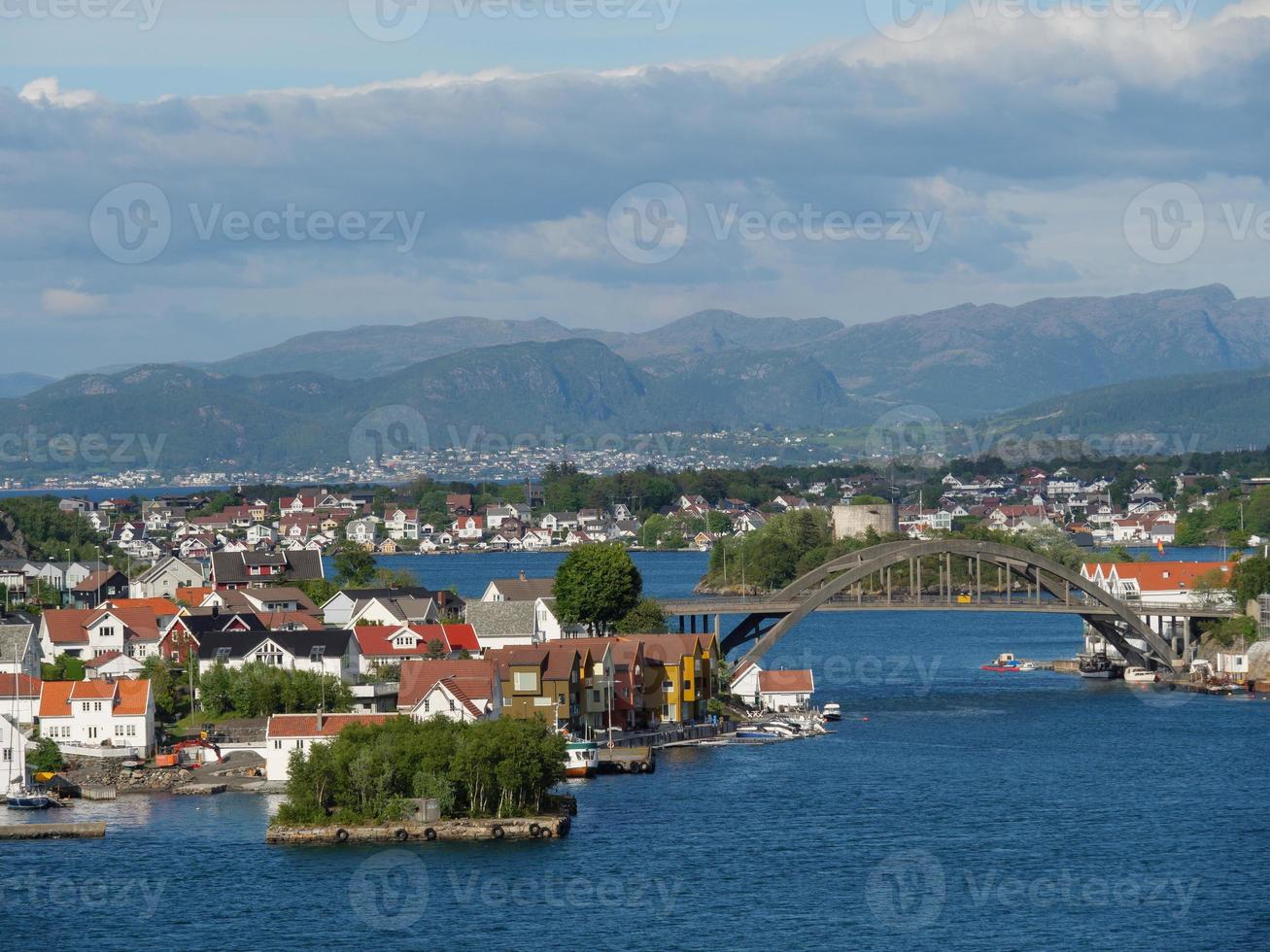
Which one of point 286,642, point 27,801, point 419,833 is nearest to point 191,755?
point 27,801

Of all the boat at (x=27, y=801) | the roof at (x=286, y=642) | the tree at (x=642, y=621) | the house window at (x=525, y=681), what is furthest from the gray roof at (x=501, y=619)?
the boat at (x=27, y=801)

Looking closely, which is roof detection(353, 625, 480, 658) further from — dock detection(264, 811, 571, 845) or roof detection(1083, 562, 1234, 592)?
→ roof detection(1083, 562, 1234, 592)

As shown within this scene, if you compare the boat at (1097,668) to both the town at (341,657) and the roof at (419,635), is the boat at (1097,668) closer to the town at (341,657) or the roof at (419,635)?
the town at (341,657)

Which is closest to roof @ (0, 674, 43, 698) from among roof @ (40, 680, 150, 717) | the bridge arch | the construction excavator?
roof @ (40, 680, 150, 717)

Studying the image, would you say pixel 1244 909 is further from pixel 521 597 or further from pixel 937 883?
pixel 521 597

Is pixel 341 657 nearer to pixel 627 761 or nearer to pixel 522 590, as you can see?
pixel 627 761

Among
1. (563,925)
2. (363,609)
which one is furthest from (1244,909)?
(363,609)

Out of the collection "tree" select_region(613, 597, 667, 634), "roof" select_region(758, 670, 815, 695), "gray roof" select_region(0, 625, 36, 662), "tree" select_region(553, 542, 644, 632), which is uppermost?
"tree" select_region(553, 542, 644, 632)
